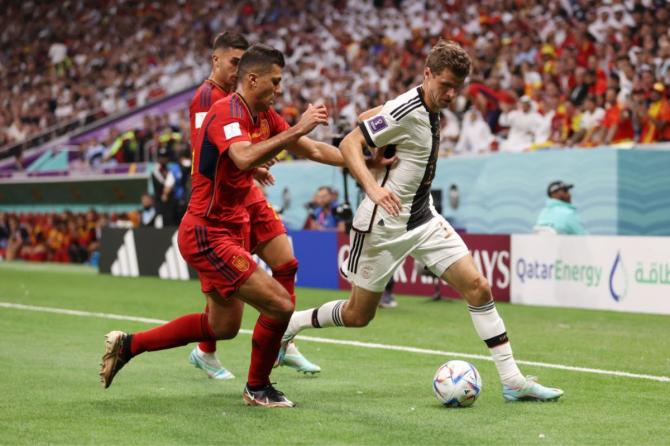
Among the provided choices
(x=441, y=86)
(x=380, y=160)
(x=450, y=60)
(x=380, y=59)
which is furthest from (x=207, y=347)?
(x=380, y=59)

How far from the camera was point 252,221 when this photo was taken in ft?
24.7

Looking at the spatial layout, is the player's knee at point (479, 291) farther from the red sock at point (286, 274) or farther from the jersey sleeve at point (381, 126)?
the red sock at point (286, 274)

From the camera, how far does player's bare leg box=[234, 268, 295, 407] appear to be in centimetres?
652

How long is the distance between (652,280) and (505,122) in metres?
6.41

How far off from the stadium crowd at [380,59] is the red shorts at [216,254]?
24.5 ft

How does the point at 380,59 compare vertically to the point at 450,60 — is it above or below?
above

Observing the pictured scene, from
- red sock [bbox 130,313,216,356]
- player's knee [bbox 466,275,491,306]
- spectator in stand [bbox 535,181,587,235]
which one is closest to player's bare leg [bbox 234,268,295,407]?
red sock [bbox 130,313,216,356]

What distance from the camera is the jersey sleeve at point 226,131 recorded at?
6340mm

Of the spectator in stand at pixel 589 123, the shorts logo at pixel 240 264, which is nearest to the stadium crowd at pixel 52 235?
the spectator in stand at pixel 589 123

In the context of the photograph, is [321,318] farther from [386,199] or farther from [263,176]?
[386,199]

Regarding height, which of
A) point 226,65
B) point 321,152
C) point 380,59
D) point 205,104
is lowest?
point 321,152

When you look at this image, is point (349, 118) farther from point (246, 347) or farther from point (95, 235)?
point (246, 347)

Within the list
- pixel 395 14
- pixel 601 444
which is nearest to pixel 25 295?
pixel 601 444

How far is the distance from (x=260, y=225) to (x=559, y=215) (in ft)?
28.5
